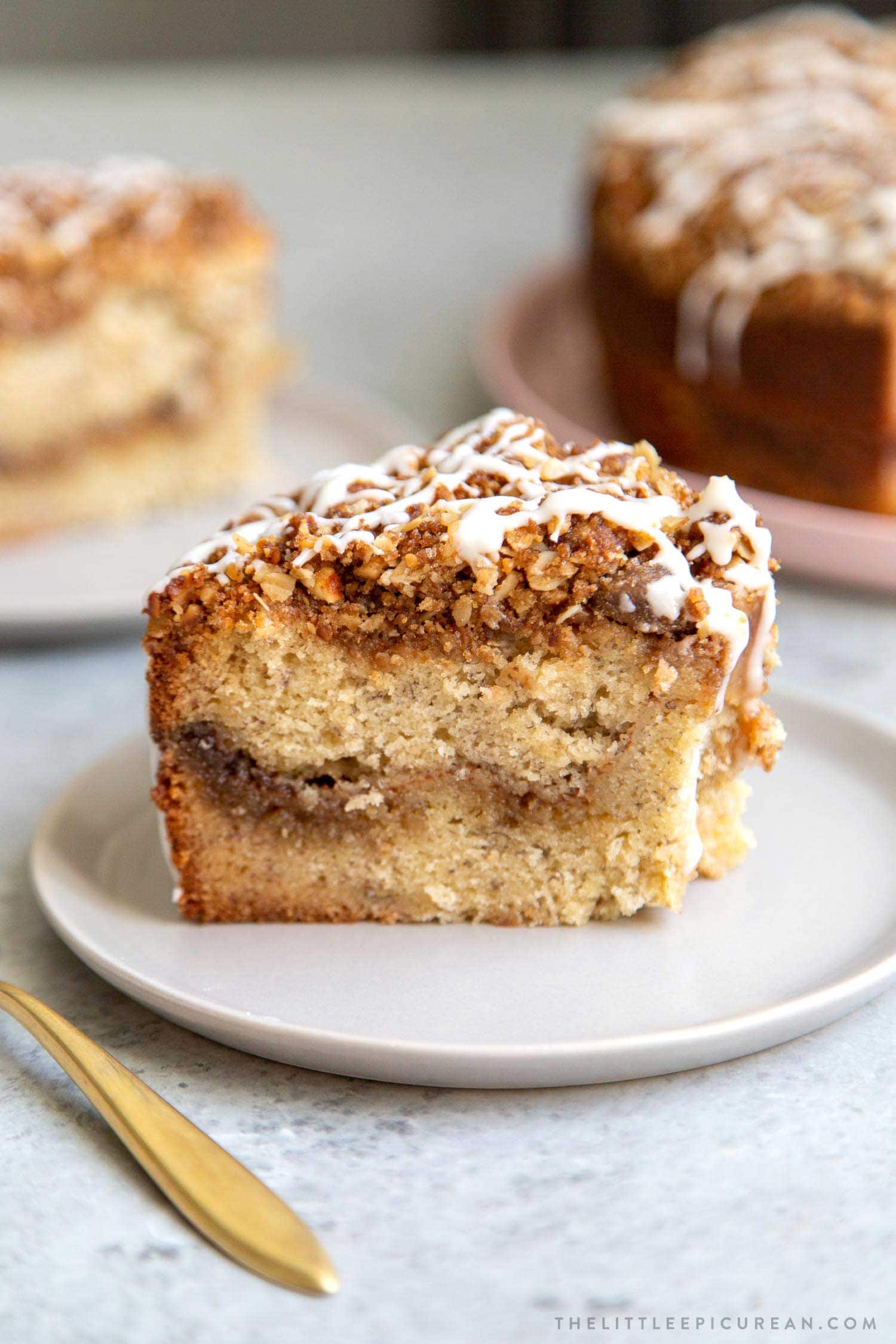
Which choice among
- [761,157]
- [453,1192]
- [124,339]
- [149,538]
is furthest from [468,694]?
[761,157]

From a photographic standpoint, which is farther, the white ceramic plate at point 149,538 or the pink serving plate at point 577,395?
the pink serving plate at point 577,395

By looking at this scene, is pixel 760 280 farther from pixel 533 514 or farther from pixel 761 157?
pixel 533 514

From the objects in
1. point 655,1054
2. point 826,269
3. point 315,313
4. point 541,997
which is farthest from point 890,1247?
point 315,313

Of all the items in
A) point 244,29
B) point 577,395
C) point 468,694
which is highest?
point 468,694

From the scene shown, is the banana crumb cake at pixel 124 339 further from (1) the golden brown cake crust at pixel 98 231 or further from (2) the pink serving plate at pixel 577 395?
(2) the pink serving plate at pixel 577 395

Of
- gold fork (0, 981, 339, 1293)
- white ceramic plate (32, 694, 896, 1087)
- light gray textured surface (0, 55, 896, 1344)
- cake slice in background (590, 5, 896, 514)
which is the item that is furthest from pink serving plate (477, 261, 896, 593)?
gold fork (0, 981, 339, 1293)

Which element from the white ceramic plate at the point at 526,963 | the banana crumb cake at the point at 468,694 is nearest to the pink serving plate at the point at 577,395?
the banana crumb cake at the point at 468,694
